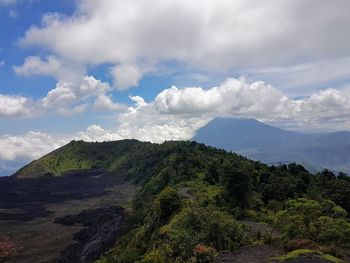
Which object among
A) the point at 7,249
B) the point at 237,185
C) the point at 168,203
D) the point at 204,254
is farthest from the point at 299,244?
the point at 7,249

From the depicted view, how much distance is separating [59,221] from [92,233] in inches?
914

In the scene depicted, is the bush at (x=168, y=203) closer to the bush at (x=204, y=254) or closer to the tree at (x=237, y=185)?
the tree at (x=237, y=185)

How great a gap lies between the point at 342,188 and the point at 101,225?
215 feet

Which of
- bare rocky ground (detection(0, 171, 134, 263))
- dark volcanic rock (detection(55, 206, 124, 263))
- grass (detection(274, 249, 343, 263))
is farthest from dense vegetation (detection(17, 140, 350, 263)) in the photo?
bare rocky ground (detection(0, 171, 134, 263))

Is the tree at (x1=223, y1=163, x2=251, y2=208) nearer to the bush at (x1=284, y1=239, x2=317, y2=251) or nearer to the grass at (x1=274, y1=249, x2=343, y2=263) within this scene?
the bush at (x1=284, y1=239, x2=317, y2=251)

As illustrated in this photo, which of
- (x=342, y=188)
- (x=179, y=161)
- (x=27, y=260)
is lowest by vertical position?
(x=27, y=260)

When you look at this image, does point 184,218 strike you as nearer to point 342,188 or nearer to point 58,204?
point 342,188

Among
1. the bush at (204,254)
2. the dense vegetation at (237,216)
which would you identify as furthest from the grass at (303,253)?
the bush at (204,254)

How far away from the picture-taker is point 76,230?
373ft

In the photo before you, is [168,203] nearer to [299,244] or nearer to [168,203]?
[168,203]

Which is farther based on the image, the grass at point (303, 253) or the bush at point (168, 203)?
the bush at point (168, 203)

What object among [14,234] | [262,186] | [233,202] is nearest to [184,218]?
[233,202]

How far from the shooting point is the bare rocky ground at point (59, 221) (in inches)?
3509

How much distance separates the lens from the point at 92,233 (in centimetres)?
10788
